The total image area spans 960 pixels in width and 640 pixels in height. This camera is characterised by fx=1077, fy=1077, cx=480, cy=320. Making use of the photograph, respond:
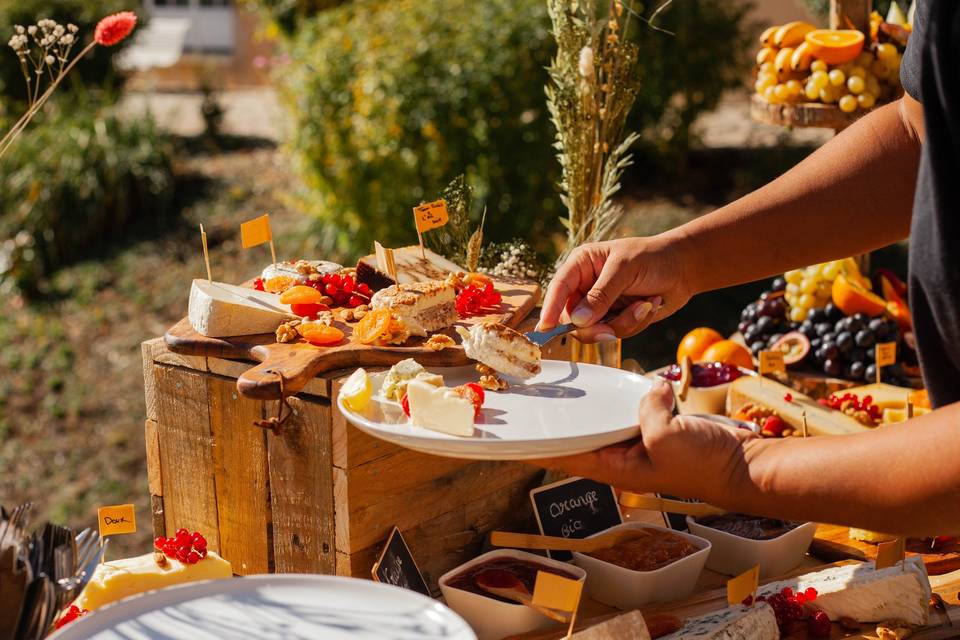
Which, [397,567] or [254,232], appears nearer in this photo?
[397,567]

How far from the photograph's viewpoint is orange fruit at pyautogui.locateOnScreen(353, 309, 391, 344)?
191 centimetres

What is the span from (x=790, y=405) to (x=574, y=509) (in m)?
0.96

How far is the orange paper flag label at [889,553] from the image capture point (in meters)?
2.06

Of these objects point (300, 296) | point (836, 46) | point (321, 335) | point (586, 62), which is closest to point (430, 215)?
point (300, 296)

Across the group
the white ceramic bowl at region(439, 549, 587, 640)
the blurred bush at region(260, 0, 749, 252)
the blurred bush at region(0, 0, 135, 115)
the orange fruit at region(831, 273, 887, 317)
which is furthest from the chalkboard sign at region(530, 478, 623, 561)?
the blurred bush at region(0, 0, 135, 115)

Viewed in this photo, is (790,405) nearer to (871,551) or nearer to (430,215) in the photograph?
(871,551)

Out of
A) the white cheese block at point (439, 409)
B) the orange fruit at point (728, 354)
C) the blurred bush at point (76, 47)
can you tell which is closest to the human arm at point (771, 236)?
the white cheese block at point (439, 409)

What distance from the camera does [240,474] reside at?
1.95m

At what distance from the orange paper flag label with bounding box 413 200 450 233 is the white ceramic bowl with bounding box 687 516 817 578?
31.7 inches

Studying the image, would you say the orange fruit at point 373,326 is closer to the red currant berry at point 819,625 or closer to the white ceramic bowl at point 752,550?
the white ceramic bowl at point 752,550

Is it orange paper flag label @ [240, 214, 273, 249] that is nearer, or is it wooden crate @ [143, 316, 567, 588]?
wooden crate @ [143, 316, 567, 588]

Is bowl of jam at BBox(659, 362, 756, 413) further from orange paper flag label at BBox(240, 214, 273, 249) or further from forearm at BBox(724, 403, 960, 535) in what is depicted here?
forearm at BBox(724, 403, 960, 535)

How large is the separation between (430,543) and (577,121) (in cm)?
114

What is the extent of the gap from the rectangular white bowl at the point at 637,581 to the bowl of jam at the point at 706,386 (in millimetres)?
1003
